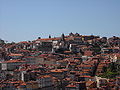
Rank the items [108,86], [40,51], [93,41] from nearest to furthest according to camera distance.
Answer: [108,86] → [40,51] → [93,41]

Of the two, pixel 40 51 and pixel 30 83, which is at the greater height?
pixel 40 51

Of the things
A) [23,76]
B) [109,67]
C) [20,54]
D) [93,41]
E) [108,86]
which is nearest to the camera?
[108,86]

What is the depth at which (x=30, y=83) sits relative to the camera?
50.5 metres

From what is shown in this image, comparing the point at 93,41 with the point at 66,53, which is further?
the point at 93,41

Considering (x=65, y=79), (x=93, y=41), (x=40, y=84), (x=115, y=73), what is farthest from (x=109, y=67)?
(x=93, y=41)

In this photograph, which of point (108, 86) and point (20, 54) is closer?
point (108, 86)

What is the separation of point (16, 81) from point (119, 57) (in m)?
20.8

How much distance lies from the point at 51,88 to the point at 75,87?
12.0ft

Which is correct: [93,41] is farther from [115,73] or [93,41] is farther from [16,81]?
[16,81]

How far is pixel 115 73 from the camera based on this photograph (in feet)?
185

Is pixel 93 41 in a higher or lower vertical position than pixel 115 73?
higher

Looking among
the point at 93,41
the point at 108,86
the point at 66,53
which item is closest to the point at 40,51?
the point at 66,53

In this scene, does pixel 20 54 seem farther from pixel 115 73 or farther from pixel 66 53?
pixel 115 73

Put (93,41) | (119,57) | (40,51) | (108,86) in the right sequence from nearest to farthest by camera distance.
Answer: (108,86) < (119,57) < (40,51) < (93,41)
